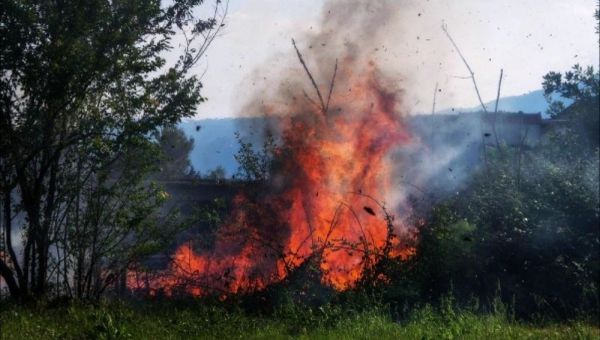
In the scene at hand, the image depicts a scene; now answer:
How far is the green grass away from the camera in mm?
7773

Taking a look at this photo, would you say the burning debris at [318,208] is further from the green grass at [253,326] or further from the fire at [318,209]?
the green grass at [253,326]

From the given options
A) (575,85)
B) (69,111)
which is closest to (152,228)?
(69,111)

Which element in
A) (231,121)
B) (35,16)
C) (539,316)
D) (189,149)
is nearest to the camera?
(35,16)

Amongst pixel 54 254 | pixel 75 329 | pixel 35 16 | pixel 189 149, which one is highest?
pixel 189 149

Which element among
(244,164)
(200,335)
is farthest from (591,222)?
(200,335)

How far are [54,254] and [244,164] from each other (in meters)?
4.38

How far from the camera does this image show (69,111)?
10.3 meters

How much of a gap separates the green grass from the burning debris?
2.55 meters

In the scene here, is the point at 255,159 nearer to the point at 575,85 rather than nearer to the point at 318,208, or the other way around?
the point at 318,208

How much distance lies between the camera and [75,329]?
8008 millimetres

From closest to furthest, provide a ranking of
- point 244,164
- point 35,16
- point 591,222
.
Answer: point 35,16 < point 591,222 < point 244,164

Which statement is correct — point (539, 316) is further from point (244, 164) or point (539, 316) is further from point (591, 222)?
point (244, 164)

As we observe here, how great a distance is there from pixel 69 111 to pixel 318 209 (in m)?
5.83

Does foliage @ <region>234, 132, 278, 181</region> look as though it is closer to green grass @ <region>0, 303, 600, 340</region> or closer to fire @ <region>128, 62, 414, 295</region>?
fire @ <region>128, 62, 414, 295</region>
